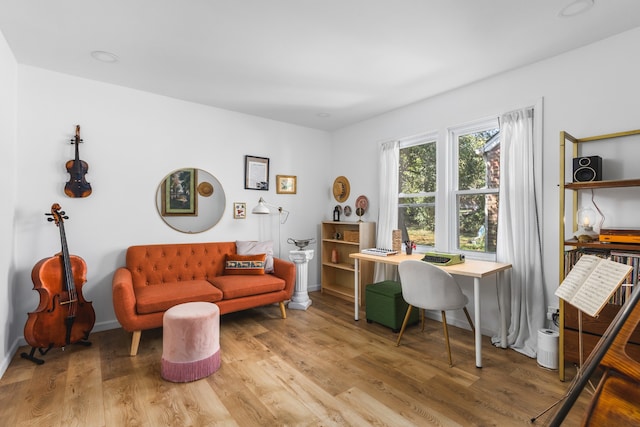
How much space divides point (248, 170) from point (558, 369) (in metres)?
3.78

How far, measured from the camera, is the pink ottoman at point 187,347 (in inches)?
87.6

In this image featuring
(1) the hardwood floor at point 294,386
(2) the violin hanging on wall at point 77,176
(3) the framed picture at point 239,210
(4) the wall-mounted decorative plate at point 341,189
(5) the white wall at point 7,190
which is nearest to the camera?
(1) the hardwood floor at point 294,386

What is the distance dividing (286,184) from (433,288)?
8.85 feet

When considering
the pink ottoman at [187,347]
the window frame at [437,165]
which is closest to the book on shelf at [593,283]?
the window frame at [437,165]

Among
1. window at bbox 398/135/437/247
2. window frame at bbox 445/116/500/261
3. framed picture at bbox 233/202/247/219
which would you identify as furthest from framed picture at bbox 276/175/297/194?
window frame at bbox 445/116/500/261

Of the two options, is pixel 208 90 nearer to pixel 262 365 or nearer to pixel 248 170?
pixel 248 170

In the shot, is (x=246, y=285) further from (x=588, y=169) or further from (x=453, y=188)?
(x=588, y=169)

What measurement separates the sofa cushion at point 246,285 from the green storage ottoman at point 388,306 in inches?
39.7

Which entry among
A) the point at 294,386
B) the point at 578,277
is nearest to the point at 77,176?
the point at 294,386

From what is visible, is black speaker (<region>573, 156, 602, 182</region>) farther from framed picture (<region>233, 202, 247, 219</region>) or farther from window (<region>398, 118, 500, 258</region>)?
framed picture (<region>233, 202, 247, 219</region>)

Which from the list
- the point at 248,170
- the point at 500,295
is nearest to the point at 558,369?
the point at 500,295

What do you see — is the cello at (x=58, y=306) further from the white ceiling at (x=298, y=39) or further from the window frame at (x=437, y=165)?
the window frame at (x=437, y=165)

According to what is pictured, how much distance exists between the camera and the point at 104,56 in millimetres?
2654

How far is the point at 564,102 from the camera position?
2.60 m
